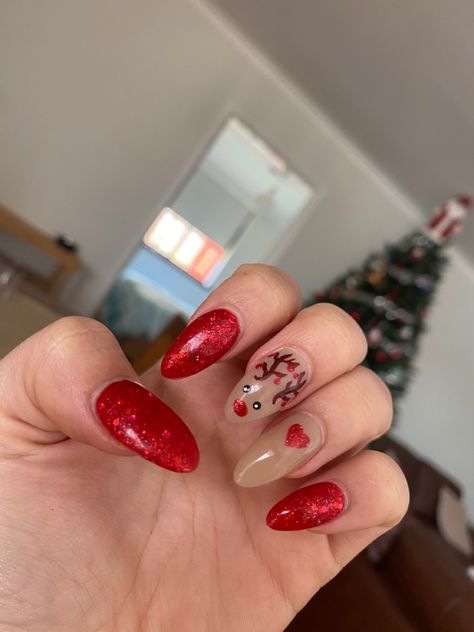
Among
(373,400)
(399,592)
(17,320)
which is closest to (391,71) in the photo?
(17,320)

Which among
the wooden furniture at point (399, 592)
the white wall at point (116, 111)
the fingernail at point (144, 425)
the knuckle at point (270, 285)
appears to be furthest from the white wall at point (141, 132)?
the fingernail at point (144, 425)

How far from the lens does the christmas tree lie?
2.90 meters

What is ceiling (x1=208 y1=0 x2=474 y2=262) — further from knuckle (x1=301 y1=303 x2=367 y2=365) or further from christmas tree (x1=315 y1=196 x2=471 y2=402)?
knuckle (x1=301 y1=303 x2=367 y2=365)

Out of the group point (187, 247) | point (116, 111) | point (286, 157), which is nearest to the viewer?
point (116, 111)

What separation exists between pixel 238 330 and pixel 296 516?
0.67 ft

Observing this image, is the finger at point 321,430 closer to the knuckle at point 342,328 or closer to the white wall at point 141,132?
the knuckle at point 342,328

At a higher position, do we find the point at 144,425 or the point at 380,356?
the point at 380,356

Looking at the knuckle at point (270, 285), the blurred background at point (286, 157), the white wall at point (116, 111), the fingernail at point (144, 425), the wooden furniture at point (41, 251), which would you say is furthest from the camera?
the wooden furniture at point (41, 251)

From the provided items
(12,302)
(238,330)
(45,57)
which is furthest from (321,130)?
(238,330)

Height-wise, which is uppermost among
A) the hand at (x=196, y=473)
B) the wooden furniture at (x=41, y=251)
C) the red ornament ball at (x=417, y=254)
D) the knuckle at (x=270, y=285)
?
the red ornament ball at (x=417, y=254)

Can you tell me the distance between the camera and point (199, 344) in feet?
1.68

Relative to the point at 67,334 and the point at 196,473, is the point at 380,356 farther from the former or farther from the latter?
the point at 67,334

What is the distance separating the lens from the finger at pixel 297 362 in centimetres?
51

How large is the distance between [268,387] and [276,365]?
0.02 m
